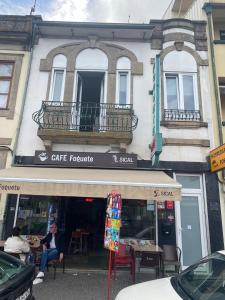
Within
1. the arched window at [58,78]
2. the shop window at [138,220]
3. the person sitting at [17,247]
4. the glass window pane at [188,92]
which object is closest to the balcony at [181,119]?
the glass window pane at [188,92]

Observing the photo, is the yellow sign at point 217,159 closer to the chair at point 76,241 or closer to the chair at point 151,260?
→ the chair at point 151,260

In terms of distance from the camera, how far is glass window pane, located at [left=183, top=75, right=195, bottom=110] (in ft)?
31.8

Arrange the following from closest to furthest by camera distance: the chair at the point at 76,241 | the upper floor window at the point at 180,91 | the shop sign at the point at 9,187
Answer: the shop sign at the point at 9,187
the upper floor window at the point at 180,91
the chair at the point at 76,241

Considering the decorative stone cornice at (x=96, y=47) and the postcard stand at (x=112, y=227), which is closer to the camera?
the postcard stand at (x=112, y=227)

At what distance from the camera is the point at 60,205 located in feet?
32.2

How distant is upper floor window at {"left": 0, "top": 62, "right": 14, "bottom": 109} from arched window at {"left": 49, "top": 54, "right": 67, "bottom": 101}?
168 centimetres

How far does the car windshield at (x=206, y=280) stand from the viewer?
3094mm

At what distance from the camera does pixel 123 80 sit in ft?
33.0

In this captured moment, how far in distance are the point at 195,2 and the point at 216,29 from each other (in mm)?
2073

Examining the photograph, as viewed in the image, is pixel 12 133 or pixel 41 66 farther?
pixel 41 66

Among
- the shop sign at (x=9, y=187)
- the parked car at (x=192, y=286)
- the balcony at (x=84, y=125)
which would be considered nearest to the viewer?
the parked car at (x=192, y=286)

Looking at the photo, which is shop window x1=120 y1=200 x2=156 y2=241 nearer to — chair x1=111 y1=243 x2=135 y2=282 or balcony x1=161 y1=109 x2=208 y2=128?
chair x1=111 y1=243 x2=135 y2=282

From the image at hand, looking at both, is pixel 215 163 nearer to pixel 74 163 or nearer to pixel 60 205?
pixel 74 163

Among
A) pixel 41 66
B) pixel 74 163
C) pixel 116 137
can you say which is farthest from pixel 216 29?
pixel 74 163
